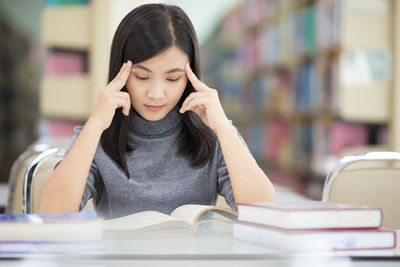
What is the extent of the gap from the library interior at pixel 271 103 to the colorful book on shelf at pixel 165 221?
2 centimetres

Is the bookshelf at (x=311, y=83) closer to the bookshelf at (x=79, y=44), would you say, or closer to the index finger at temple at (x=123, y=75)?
the bookshelf at (x=79, y=44)

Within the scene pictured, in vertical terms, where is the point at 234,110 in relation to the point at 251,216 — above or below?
below

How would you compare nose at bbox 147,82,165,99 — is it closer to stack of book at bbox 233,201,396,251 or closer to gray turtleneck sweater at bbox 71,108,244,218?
gray turtleneck sweater at bbox 71,108,244,218

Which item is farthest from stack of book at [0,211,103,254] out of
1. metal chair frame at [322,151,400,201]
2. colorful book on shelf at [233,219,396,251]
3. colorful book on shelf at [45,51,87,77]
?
colorful book on shelf at [45,51,87,77]

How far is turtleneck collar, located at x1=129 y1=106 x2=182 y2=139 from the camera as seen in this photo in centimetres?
145

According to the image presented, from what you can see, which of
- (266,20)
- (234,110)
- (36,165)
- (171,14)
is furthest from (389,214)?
(234,110)

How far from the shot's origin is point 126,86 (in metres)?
1.36

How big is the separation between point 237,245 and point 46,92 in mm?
2614

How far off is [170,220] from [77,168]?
391 mm

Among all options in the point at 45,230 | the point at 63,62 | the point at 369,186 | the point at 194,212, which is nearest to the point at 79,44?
the point at 63,62

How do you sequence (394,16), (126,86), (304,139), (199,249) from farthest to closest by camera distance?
1. (304,139)
2. (394,16)
3. (126,86)
4. (199,249)

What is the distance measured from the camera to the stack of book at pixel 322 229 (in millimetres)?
788

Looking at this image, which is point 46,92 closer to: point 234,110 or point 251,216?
point 251,216

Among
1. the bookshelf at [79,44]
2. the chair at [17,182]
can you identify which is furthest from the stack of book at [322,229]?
the bookshelf at [79,44]
